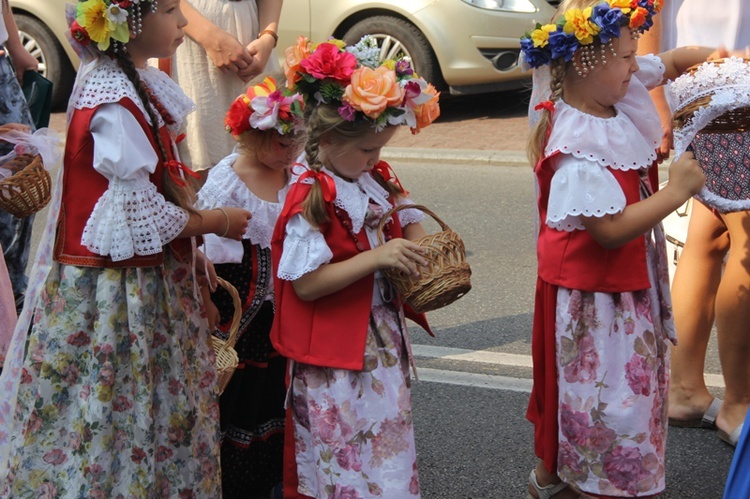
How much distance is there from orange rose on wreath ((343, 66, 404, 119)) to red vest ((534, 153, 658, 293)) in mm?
574

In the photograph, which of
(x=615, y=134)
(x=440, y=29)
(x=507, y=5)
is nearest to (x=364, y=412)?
(x=615, y=134)

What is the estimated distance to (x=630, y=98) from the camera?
3229 millimetres

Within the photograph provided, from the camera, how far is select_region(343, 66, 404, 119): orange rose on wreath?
2.78 meters

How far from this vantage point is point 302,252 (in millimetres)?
2867

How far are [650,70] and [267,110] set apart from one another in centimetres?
122

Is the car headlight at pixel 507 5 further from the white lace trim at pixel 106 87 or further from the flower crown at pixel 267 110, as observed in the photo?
the white lace trim at pixel 106 87

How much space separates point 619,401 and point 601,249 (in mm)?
447

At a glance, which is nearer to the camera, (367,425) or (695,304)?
(367,425)

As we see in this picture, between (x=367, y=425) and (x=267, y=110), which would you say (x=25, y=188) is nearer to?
(x=267, y=110)

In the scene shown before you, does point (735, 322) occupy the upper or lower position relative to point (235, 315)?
lower

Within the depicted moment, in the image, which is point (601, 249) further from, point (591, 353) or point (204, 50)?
point (204, 50)

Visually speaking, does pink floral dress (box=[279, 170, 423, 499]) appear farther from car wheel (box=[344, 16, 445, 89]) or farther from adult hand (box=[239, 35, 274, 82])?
car wheel (box=[344, 16, 445, 89])

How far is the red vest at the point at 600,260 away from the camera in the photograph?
309 centimetres

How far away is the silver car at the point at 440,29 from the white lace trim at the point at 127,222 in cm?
637
